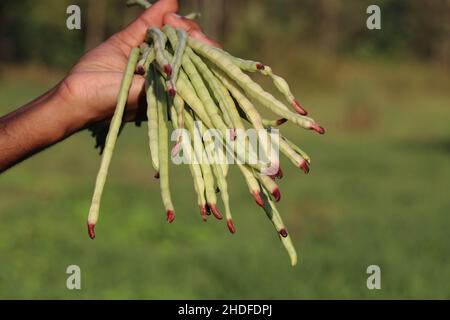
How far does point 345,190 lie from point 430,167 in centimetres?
340

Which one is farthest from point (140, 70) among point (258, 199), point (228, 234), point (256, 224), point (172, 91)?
point (256, 224)

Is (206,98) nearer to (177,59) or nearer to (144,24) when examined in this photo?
(177,59)

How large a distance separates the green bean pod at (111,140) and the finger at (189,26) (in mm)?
242

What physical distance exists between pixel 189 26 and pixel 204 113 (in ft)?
1.80

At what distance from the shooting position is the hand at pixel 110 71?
304 centimetres

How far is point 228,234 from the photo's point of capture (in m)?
11.1

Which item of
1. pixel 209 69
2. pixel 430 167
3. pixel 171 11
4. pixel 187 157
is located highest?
pixel 171 11

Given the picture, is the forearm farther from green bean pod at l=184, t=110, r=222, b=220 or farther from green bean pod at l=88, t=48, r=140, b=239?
green bean pod at l=184, t=110, r=222, b=220

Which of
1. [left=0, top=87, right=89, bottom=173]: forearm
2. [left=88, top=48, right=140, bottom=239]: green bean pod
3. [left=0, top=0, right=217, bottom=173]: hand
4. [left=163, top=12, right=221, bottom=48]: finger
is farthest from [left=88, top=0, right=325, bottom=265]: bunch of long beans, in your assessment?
[left=0, top=87, right=89, bottom=173]: forearm

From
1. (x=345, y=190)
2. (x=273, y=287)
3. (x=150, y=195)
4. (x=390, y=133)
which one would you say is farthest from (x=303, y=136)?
(x=273, y=287)

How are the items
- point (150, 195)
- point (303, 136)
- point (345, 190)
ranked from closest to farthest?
1. point (150, 195)
2. point (345, 190)
3. point (303, 136)

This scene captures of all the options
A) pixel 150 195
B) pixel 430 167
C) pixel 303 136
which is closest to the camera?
pixel 150 195
